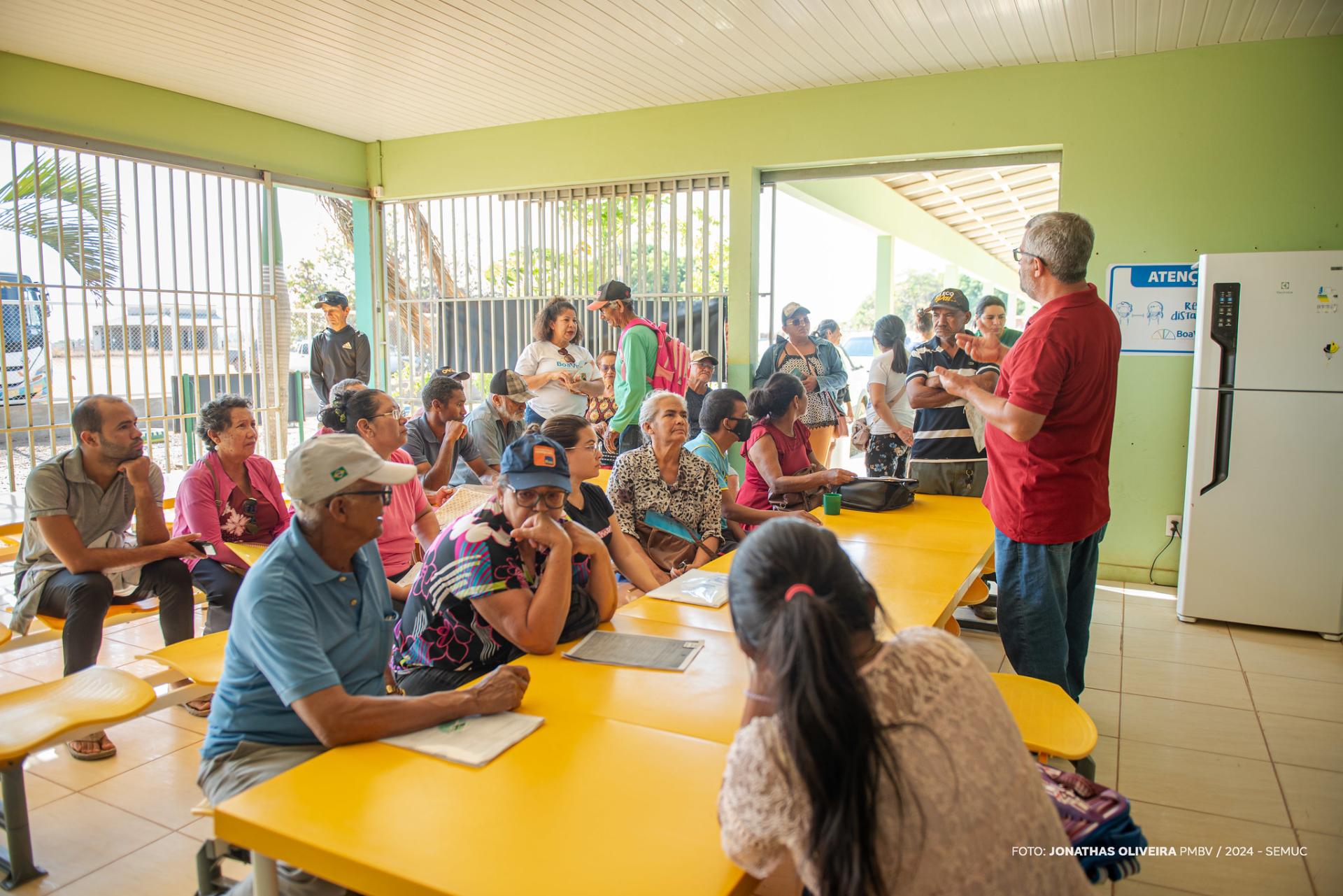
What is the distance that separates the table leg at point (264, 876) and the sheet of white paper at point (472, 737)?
0.87ft

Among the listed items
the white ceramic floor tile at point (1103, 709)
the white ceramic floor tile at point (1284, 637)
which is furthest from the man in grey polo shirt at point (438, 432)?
the white ceramic floor tile at point (1284, 637)

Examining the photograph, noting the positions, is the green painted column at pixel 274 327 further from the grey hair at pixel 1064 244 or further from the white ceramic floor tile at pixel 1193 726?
the white ceramic floor tile at pixel 1193 726

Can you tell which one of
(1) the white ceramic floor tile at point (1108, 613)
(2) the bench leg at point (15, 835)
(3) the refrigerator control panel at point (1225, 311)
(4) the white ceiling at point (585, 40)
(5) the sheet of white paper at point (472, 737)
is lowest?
(1) the white ceramic floor tile at point (1108, 613)

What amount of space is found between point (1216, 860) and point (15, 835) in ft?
10.7

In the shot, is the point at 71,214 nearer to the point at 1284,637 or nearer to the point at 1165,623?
the point at 1165,623

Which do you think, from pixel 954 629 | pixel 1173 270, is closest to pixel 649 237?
pixel 1173 270

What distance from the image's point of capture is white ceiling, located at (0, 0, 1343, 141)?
437cm

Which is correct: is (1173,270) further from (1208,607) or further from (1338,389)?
(1208,607)

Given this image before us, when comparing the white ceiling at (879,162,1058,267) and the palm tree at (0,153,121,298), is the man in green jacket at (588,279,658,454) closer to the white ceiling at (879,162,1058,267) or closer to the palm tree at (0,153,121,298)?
the white ceiling at (879,162,1058,267)

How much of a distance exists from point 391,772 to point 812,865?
0.79m

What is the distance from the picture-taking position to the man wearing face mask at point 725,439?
12.3 ft

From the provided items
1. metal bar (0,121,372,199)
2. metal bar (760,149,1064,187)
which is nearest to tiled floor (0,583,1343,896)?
metal bar (760,149,1064,187)

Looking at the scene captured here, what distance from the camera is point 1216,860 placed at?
2.48 meters

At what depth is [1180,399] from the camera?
5109 millimetres
